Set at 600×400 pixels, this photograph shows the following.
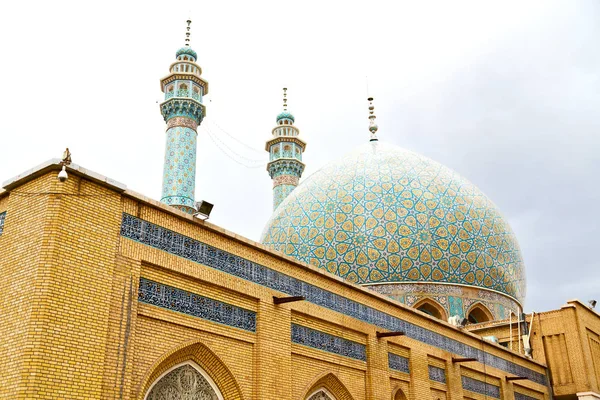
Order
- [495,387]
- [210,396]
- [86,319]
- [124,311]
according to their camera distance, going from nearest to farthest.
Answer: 1. [86,319]
2. [124,311]
3. [210,396]
4. [495,387]

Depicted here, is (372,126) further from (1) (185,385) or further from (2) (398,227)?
(1) (185,385)

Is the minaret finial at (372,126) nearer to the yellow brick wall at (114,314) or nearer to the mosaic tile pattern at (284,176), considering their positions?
the mosaic tile pattern at (284,176)

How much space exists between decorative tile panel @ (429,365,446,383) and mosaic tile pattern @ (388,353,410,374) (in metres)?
0.72

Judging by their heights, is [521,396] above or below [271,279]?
below

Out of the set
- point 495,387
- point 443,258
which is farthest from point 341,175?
point 495,387

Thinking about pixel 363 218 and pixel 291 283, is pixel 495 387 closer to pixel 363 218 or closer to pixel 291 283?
pixel 363 218

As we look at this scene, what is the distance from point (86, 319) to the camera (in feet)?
17.4

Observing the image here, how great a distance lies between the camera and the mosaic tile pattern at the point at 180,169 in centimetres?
1689

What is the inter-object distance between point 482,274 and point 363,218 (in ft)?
9.65

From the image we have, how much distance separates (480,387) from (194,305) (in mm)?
6874

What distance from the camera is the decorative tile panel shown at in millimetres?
10180

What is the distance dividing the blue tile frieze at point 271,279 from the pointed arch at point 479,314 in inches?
105

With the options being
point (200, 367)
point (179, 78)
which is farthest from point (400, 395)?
point (179, 78)

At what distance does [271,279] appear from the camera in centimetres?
757
